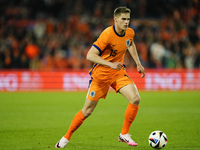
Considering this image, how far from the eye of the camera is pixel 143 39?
18.2m

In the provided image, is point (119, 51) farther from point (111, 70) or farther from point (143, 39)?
point (143, 39)

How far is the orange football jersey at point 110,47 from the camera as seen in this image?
550 cm

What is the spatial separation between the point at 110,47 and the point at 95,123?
10.4 ft

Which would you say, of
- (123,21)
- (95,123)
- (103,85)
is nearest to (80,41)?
(95,123)

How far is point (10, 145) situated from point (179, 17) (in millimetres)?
16764

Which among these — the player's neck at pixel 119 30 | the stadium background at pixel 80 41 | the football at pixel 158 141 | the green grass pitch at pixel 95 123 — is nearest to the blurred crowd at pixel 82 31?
the stadium background at pixel 80 41

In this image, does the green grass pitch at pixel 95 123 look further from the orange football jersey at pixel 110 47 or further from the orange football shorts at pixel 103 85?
the orange football jersey at pixel 110 47

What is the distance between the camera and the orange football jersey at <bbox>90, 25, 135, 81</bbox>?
18.0 ft

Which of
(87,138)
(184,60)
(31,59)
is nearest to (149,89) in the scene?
(184,60)

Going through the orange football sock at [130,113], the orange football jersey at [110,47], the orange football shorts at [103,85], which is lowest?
the orange football sock at [130,113]

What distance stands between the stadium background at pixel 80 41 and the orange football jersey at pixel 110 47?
10274mm

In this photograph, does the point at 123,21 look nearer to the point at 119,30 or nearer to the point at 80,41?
the point at 119,30

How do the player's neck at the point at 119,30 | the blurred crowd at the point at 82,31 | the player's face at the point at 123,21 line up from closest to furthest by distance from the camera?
the player's face at the point at 123,21 < the player's neck at the point at 119,30 < the blurred crowd at the point at 82,31

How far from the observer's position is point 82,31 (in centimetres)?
1852
